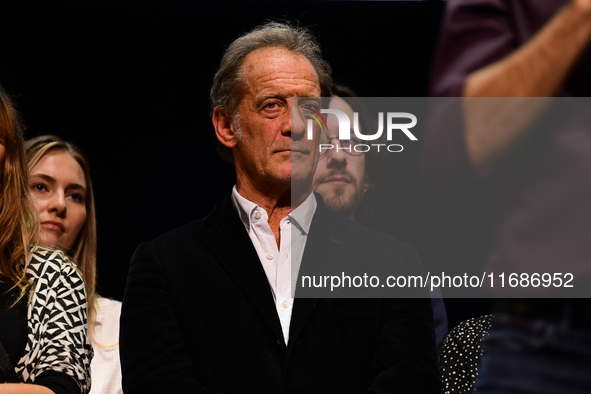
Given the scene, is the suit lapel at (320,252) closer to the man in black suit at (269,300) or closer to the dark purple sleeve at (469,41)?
the man in black suit at (269,300)

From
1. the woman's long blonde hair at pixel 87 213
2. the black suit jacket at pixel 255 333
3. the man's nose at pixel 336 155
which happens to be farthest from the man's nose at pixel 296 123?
the woman's long blonde hair at pixel 87 213

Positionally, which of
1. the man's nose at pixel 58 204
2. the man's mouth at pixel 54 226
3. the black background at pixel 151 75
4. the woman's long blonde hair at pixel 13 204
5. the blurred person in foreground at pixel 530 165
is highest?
the black background at pixel 151 75

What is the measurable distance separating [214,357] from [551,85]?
1.19 meters

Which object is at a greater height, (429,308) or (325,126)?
(325,126)

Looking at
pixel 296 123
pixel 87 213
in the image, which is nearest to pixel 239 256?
pixel 296 123

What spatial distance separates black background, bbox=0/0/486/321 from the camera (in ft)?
10.9

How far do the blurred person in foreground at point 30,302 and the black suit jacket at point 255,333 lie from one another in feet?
0.40

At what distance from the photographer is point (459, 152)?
0.92 metres

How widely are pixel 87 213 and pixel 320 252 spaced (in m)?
1.39

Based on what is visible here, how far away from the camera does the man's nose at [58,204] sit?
9.39ft

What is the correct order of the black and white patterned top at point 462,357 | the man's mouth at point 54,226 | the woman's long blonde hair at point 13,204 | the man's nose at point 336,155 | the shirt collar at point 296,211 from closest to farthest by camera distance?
1. the woman's long blonde hair at point 13,204
2. the shirt collar at point 296,211
3. the black and white patterned top at point 462,357
4. the man's nose at point 336,155
5. the man's mouth at point 54,226

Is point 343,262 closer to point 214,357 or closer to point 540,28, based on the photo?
point 214,357

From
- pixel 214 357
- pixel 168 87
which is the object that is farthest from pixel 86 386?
pixel 168 87

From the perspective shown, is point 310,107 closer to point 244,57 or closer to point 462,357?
point 244,57
